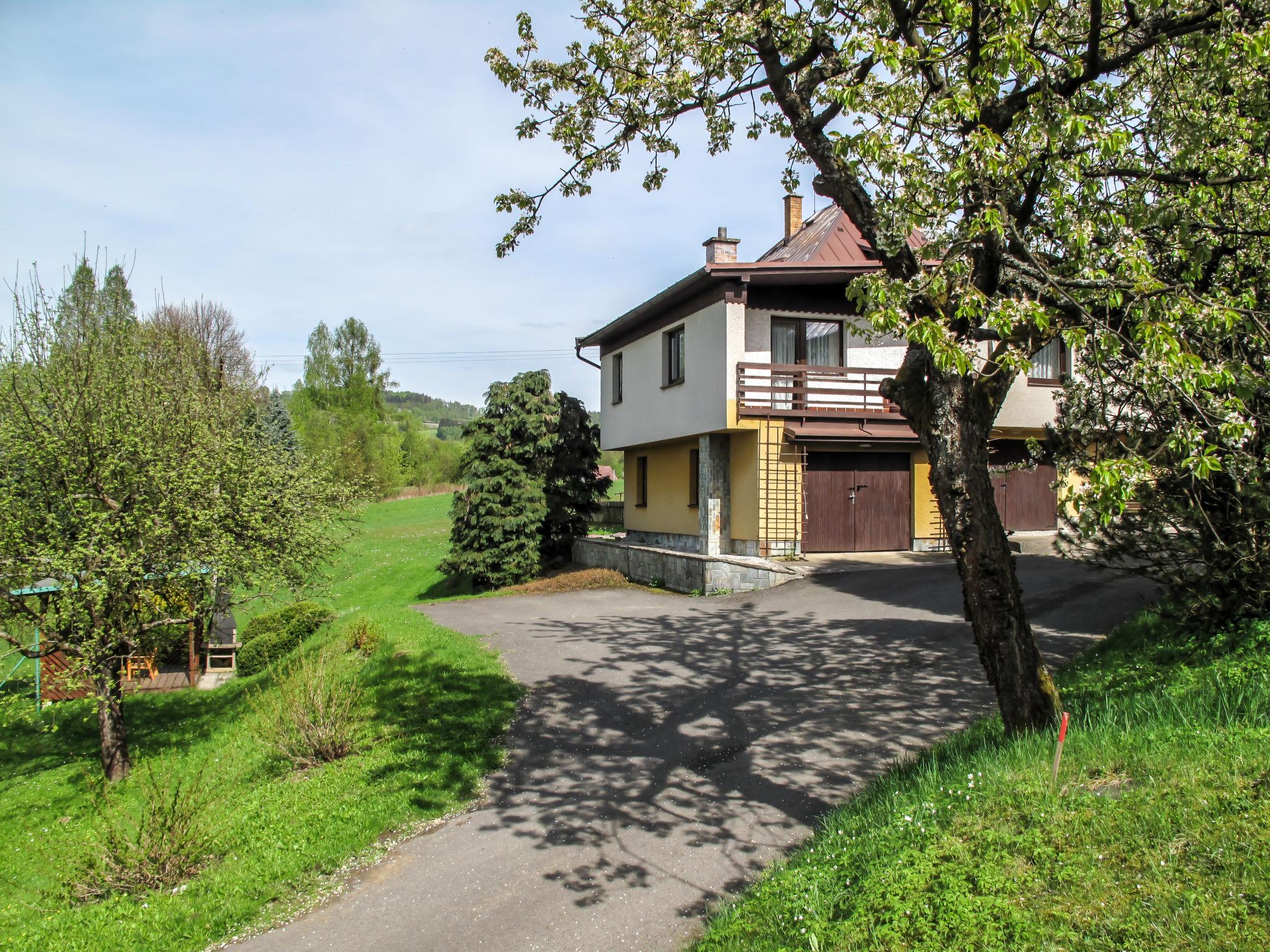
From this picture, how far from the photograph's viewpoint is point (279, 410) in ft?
155

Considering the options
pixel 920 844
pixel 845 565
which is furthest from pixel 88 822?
pixel 845 565

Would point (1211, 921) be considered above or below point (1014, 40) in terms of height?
below

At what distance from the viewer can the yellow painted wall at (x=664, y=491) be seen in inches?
866

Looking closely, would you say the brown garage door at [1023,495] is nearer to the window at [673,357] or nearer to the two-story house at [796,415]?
the two-story house at [796,415]

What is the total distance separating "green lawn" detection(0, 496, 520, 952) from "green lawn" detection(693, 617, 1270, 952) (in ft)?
11.3

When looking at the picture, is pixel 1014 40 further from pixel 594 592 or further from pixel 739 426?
pixel 594 592

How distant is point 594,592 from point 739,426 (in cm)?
492

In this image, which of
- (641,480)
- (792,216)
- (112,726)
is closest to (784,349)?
(792,216)

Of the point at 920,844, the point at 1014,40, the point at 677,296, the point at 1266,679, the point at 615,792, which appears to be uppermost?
the point at 677,296

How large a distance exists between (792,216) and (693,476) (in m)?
7.98

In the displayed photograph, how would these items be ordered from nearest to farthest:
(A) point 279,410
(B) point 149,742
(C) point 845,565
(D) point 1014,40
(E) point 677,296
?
(D) point 1014,40 < (B) point 149,742 < (C) point 845,565 < (E) point 677,296 < (A) point 279,410

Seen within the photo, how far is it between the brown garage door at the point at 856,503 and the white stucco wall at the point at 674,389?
272 cm

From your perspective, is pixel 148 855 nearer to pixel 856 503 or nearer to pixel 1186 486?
pixel 1186 486

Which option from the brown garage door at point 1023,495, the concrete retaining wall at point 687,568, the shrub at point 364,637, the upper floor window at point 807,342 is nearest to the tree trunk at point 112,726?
the shrub at point 364,637
